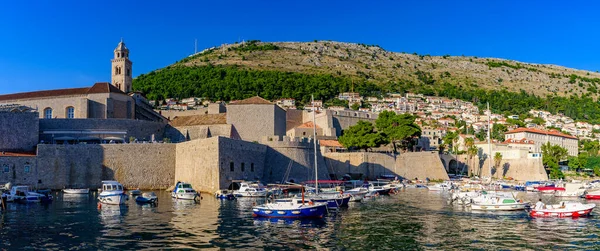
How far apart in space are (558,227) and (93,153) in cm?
3131

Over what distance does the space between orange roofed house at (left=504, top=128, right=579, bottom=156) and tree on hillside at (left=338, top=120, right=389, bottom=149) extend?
2893 centimetres

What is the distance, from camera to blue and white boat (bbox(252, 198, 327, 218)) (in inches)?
933

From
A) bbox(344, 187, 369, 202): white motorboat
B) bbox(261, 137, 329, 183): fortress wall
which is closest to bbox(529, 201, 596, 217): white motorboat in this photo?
bbox(344, 187, 369, 202): white motorboat

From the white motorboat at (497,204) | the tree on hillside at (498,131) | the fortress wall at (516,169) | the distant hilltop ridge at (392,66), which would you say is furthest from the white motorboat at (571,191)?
the distant hilltop ridge at (392,66)

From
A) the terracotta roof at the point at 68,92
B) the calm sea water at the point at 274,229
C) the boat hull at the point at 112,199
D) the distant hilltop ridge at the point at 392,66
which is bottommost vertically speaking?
the calm sea water at the point at 274,229

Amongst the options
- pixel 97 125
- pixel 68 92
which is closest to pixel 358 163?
pixel 97 125

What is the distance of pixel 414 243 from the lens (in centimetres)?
1786

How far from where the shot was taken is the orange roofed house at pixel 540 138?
256 ft

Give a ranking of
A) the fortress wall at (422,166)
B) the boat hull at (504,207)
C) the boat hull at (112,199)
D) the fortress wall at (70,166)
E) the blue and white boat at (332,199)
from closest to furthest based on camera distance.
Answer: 1. the blue and white boat at (332,199)
2. the boat hull at (504,207)
3. the boat hull at (112,199)
4. the fortress wall at (70,166)
5. the fortress wall at (422,166)

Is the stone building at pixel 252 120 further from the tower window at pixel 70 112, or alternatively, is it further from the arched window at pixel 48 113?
the arched window at pixel 48 113

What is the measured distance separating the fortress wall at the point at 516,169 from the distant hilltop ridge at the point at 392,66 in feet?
211

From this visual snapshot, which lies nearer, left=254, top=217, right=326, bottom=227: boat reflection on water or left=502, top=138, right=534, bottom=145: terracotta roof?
left=254, top=217, right=326, bottom=227: boat reflection on water

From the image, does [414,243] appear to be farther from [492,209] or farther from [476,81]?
[476,81]

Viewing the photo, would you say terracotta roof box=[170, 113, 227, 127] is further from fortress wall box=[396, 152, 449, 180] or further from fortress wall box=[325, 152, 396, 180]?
fortress wall box=[396, 152, 449, 180]
